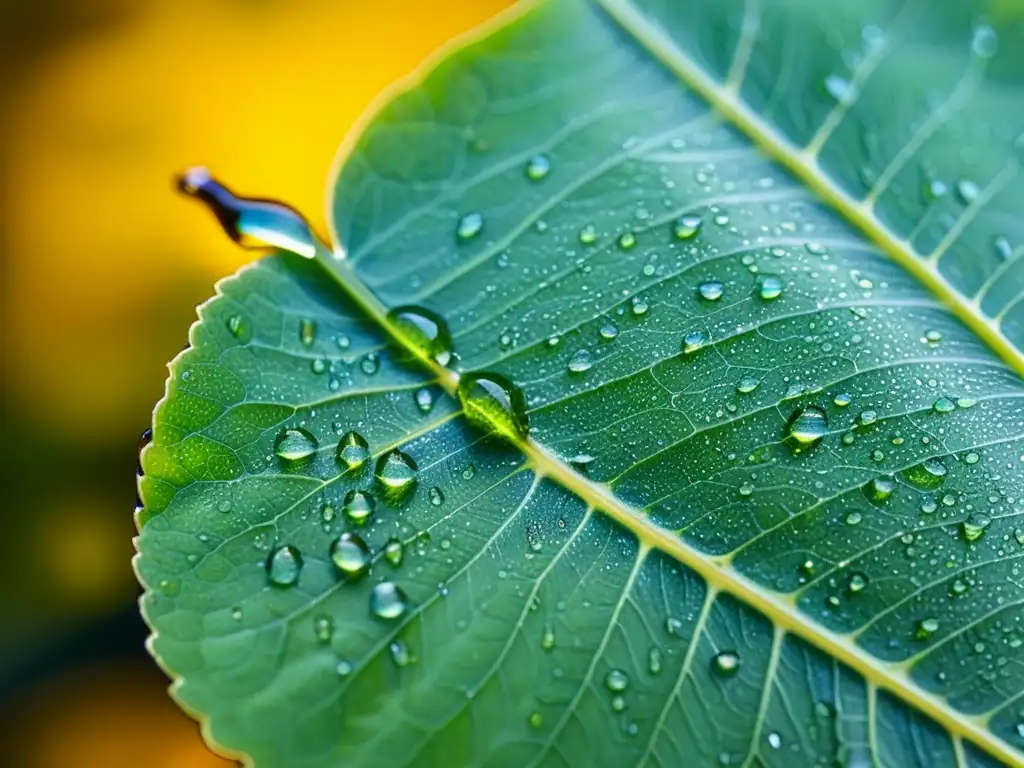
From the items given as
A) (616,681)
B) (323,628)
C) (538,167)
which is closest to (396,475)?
(323,628)

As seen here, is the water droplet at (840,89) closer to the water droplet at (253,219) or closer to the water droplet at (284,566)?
the water droplet at (253,219)

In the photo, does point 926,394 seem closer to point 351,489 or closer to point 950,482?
point 950,482

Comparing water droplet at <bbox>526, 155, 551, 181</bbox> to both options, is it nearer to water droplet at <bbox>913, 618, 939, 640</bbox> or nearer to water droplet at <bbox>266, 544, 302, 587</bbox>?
water droplet at <bbox>266, 544, 302, 587</bbox>

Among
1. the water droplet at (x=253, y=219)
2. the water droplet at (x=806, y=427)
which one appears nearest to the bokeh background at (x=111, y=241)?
the water droplet at (x=253, y=219)

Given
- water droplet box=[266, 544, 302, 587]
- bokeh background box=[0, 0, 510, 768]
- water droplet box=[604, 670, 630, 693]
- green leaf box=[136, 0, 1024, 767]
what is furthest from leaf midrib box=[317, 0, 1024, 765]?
bokeh background box=[0, 0, 510, 768]

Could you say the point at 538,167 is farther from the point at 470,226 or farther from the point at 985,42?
the point at 985,42

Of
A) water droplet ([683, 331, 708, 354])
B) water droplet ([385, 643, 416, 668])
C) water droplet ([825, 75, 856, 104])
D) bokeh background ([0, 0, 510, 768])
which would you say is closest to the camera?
water droplet ([385, 643, 416, 668])

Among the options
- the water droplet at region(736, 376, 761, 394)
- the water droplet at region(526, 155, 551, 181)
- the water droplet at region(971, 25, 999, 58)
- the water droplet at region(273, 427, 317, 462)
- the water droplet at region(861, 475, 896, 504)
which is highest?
the water droplet at region(971, 25, 999, 58)
